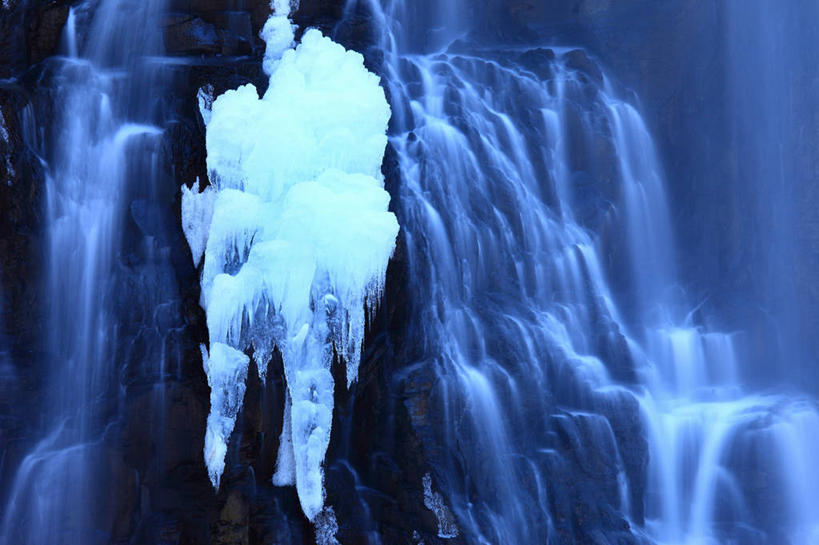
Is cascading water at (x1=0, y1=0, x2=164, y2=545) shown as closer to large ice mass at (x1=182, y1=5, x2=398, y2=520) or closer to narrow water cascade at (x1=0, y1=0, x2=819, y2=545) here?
narrow water cascade at (x1=0, y1=0, x2=819, y2=545)

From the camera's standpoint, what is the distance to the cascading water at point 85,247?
8812 mm

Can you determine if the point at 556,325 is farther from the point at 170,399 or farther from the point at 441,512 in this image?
the point at 170,399

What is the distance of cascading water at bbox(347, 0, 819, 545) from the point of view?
378 inches

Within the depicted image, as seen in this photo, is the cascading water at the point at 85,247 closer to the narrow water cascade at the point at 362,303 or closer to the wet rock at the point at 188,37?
the narrow water cascade at the point at 362,303

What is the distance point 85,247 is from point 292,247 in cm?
232

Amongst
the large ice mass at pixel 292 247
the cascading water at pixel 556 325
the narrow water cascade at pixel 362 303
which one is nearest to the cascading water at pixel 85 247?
the narrow water cascade at pixel 362 303

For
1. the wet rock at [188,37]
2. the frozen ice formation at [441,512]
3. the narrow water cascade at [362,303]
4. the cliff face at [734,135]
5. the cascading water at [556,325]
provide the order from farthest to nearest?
the cliff face at [734,135] < the wet rock at [188,37] < the cascading water at [556,325] < the narrow water cascade at [362,303] < the frozen ice formation at [441,512]

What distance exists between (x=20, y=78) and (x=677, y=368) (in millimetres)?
8840

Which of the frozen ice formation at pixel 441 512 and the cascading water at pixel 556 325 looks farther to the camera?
the cascading water at pixel 556 325

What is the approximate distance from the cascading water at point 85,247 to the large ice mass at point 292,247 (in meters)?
0.90

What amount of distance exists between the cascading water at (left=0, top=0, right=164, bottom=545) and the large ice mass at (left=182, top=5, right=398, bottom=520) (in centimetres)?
90

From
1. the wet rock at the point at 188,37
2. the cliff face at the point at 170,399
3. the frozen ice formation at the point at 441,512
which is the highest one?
the wet rock at the point at 188,37

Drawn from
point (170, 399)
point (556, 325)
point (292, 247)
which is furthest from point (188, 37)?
point (556, 325)

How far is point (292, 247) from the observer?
359 inches
